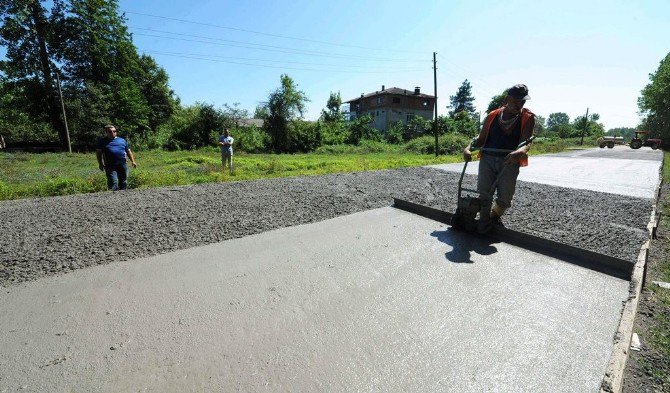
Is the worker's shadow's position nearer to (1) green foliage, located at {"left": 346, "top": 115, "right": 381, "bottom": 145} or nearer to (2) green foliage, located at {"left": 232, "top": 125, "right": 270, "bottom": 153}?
(2) green foliage, located at {"left": 232, "top": 125, "right": 270, "bottom": 153}

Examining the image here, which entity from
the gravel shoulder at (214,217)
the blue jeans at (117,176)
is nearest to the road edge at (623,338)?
the gravel shoulder at (214,217)

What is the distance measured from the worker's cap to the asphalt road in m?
1.59

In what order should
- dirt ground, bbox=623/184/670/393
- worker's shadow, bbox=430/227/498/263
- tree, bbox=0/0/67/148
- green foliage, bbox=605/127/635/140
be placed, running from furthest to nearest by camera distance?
green foliage, bbox=605/127/635/140 → tree, bbox=0/0/67/148 → worker's shadow, bbox=430/227/498/263 → dirt ground, bbox=623/184/670/393

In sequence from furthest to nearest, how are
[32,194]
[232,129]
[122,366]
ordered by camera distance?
[232,129] < [32,194] < [122,366]

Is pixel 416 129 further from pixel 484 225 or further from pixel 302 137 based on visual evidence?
pixel 484 225

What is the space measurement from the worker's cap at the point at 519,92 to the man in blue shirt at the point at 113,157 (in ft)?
21.2

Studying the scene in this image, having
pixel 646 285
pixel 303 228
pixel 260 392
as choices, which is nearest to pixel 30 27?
pixel 303 228

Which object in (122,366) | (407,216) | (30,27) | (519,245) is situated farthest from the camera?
(30,27)

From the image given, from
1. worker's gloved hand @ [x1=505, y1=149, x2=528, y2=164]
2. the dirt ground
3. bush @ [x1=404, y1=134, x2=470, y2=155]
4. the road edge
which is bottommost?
the dirt ground

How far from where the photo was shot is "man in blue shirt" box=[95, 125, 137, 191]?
583 centimetres

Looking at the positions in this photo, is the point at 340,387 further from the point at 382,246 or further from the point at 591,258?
the point at 591,258

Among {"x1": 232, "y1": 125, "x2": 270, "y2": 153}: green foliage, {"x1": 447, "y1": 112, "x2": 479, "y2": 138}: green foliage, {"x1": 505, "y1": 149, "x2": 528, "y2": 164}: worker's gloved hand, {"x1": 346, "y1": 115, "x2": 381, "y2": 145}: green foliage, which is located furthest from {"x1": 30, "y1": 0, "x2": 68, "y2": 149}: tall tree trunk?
{"x1": 447, "y1": 112, "x2": 479, "y2": 138}: green foliage

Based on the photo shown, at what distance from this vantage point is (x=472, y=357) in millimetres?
1743

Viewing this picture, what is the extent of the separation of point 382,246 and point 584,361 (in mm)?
1965
